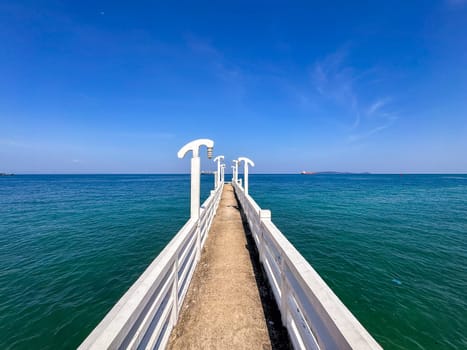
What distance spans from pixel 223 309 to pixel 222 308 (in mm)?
25

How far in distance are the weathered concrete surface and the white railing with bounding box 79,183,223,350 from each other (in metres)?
0.20

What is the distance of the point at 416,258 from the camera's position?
24.2 ft

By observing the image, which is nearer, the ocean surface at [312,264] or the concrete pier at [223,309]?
the concrete pier at [223,309]

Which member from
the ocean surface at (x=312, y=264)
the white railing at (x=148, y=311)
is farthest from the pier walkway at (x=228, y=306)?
the ocean surface at (x=312, y=264)

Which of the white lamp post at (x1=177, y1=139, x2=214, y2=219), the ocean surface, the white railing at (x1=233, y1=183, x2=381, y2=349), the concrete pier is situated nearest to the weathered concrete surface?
the concrete pier

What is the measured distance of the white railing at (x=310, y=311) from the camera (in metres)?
1.17

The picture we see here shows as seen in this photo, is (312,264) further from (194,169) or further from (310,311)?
(310,311)

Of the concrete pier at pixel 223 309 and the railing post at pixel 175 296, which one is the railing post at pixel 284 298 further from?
the railing post at pixel 175 296

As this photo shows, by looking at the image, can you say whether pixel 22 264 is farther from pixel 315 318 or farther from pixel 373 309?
pixel 373 309

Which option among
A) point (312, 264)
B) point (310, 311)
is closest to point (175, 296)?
point (310, 311)

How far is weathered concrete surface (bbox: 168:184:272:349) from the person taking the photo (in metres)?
2.27

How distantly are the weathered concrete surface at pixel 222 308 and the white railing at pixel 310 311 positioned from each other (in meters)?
0.39

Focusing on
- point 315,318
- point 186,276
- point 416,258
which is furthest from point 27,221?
point 416,258

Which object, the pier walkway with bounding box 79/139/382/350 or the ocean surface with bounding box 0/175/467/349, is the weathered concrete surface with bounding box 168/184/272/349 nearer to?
the pier walkway with bounding box 79/139/382/350
